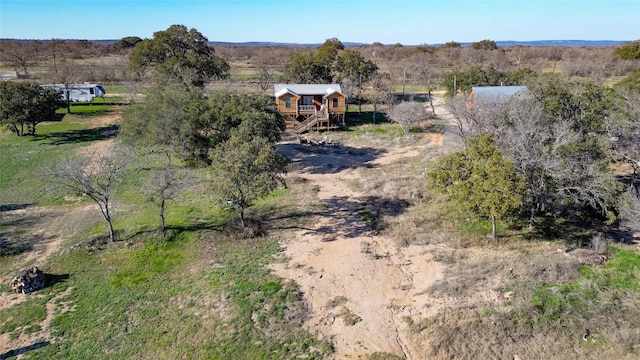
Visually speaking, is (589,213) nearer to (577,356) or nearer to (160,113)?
(577,356)

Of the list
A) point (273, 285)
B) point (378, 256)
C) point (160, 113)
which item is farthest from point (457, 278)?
point (160, 113)

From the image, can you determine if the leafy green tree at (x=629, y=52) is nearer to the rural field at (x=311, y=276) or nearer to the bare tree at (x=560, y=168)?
the rural field at (x=311, y=276)

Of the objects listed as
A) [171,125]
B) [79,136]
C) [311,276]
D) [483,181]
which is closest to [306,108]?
[171,125]

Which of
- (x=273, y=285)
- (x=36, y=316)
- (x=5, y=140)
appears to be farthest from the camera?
(x=5, y=140)

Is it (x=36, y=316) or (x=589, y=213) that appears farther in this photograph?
(x=589, y=213)

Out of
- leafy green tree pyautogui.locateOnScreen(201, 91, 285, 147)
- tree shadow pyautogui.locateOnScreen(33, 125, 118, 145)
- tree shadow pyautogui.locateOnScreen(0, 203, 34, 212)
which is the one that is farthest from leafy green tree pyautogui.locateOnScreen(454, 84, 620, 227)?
tree shadow pyautogui.locateOnScreen(33, 125, 118, 145)

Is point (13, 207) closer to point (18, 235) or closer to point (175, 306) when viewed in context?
point (18, 235)

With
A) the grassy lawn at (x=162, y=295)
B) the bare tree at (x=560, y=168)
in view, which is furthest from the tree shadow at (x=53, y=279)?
the bare tree at (x=560, y=168)

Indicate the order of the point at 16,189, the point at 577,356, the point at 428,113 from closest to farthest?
the point at 577,356 → the point at 16,189 → the point at 428,113

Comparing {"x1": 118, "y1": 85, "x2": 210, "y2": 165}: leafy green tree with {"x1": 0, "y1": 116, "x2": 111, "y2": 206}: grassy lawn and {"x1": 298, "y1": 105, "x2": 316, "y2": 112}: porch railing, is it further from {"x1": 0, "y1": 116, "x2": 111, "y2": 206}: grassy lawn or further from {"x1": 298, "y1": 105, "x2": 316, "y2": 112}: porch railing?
{"x1": 298, "y1": 105, "x2": 316, "y2": 112}: porch railing
